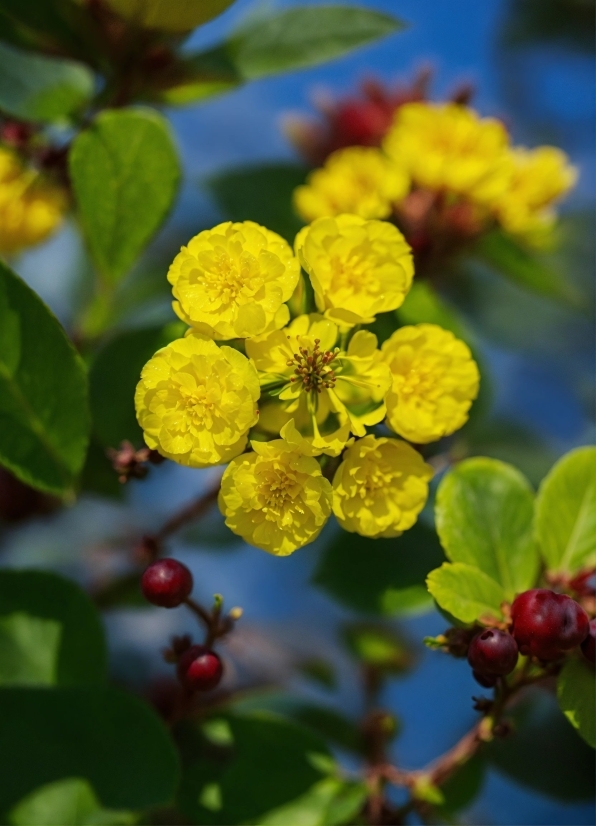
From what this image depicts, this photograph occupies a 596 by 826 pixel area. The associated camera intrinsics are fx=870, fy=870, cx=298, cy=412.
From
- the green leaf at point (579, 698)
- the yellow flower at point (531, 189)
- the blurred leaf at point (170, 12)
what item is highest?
the blurred leaf at point (170, 12)

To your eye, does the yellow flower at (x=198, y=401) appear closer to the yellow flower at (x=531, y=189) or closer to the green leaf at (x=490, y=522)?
the green leaf at (x=490, y=522)

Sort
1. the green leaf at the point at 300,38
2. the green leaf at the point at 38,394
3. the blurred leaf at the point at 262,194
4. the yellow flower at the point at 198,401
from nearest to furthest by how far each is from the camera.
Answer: the yellow flower at the point at 198,401
the green leaf at the point at 38,394
the green leaf at the point at 300,38
the blurred leaf at the point at 262,194

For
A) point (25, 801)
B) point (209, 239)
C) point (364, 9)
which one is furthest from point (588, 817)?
point (364, 9)

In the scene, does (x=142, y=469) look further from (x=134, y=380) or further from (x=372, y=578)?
(x=372, y=578)

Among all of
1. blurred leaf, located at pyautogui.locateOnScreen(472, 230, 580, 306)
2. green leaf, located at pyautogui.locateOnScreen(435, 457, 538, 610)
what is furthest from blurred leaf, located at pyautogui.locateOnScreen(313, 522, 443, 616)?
blurred leaf, located at pyautogui.locateOnScreen(472, 230, 580, 306)

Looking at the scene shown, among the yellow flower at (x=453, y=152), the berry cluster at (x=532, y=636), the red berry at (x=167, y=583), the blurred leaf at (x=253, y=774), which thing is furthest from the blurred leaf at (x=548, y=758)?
the yellow flower at (x=453, y=152)

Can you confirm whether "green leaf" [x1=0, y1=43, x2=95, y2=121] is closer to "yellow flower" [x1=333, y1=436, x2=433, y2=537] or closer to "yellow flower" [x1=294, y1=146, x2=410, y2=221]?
"yellow flower" [x1=294, y1=146, x2=410, y2=221]
